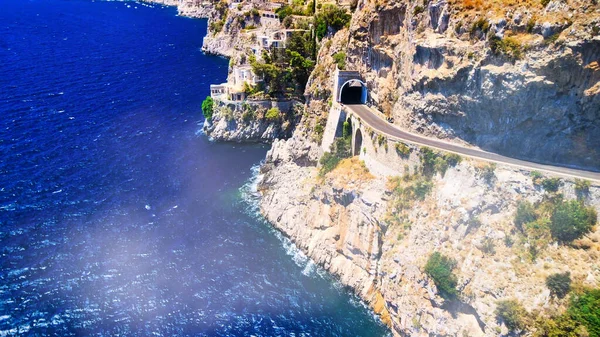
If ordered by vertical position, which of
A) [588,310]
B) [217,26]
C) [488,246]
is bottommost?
[588,310]

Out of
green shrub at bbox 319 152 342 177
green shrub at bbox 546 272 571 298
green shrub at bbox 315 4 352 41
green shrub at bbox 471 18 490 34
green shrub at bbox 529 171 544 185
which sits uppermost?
green shrub at bbox 315 4 352 41

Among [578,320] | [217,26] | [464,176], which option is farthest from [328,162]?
[217,26]

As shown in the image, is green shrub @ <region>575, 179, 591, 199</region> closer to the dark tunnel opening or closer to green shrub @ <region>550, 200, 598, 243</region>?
green shrub @ <region>550, 200, 598, 243</region>

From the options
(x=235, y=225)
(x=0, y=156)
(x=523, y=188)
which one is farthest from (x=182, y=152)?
(x=523, y=188)

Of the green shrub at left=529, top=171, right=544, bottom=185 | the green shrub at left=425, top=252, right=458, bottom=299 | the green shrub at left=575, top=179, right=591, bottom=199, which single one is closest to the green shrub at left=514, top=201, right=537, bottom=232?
the green shrub at left=529, top=171, right=544, bottom=185

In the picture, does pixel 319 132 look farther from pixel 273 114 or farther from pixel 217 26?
pixel 217 26

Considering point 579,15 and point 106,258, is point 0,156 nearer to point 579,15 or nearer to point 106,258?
point 106,258

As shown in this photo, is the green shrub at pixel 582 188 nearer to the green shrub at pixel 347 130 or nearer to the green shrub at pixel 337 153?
the green shrub at pixel 337 153
